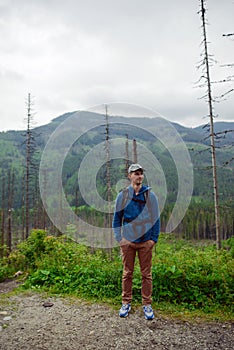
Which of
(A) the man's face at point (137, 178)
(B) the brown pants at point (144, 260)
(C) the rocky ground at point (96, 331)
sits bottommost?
(C) the rocky ground at point (96, 331)

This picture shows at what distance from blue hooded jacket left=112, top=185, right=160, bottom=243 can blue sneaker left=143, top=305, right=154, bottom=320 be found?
1.24 metres

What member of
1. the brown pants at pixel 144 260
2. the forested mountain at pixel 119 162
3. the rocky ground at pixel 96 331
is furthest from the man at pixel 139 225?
the forested mountain at pixel 119 162

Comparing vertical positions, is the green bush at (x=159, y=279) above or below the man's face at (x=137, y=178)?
below

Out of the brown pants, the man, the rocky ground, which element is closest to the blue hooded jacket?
the man

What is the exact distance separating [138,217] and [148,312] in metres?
1.75

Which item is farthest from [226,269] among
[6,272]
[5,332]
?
[6,272]

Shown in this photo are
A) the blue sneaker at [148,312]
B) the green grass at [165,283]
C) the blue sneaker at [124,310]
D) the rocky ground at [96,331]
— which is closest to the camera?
the rocky ground at [96,331]

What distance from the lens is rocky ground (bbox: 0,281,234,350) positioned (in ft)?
15.5

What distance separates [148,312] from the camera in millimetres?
5641

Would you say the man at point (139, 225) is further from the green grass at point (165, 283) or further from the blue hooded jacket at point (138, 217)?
the green grass at point (165, 283)

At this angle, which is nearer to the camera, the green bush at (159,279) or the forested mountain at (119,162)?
the green bush at (159,279)

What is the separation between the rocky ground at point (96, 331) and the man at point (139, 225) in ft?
1.49

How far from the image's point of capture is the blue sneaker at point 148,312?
5.58m

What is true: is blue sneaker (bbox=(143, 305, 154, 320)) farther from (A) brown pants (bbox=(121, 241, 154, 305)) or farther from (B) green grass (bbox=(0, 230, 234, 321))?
(B) green grass (bbox=(0, 230, 234, 321))
